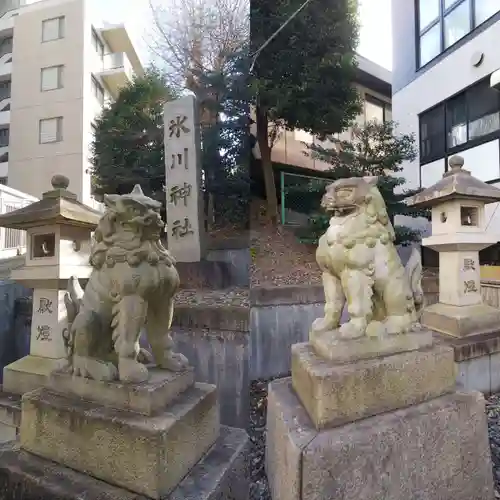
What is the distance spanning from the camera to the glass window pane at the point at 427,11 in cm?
144

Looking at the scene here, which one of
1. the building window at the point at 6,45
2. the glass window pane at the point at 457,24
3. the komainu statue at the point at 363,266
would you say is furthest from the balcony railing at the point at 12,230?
the glass window pane at the point at 457,24

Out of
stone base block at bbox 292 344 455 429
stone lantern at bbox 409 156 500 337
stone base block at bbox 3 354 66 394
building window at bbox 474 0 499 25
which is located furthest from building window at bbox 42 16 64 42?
building window at bbox 474 0 499 25

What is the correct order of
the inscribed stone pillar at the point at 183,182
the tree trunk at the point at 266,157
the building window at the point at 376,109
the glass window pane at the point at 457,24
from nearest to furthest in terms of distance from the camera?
the inscribed stone pillar at the point at 183,182, the tree trunk at the point at 266,157, the building window at the point at 376,109, the glass window pane at the point at 457,24

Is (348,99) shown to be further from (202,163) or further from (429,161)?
(429,161)

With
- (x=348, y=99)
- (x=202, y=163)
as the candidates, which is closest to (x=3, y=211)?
(x=202, y=163)

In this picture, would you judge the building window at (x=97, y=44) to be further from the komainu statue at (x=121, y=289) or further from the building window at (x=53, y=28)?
the komainu statue at (x=121, y=289)

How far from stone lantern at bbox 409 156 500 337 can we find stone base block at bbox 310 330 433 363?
82 cm

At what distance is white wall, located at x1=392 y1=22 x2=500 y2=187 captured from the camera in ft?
4.62

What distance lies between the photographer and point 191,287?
3.29 ft

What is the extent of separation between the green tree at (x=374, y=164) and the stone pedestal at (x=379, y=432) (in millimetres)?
513

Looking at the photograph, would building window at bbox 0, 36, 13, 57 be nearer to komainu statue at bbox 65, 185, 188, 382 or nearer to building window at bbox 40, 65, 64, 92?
building window at bbox 40, 65, 64, 92

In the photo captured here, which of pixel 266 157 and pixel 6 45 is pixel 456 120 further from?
pixel 6 45

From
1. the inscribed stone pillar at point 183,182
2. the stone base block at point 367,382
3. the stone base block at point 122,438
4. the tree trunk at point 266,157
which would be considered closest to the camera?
the stone base block at point 122,438

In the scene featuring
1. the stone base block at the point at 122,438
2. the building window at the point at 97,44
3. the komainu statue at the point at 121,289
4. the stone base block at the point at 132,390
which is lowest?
the stone base block at the point at 122,438
